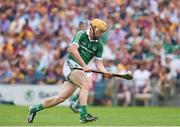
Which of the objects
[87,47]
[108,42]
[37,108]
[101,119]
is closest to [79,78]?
[87,47]

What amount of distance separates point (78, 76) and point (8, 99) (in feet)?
36.7

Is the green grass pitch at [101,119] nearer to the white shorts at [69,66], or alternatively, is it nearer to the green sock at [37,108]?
the green sock at [37,108]

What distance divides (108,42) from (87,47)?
1243cm

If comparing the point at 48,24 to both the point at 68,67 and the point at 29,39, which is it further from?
the point at 68,67

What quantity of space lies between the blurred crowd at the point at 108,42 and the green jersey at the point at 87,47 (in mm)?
10135

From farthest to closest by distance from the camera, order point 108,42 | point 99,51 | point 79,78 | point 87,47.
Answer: point 108,42
point 99,51
point 87,47
point 79,78

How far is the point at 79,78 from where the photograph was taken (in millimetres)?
14922

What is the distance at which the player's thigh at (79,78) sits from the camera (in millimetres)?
14906

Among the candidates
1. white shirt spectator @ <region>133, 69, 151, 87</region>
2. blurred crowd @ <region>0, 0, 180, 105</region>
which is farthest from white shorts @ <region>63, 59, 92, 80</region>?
white shirt spectator @ <region>133, 69, 151, 87</region>

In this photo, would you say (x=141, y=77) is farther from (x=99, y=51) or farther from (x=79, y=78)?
(x=79, y=78)

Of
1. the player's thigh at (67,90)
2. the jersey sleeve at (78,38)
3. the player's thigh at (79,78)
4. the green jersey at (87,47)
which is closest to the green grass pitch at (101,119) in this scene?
the player's thigh at (67,90)

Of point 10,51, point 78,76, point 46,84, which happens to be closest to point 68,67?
point 78,76

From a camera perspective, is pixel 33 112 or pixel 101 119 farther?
pixel 101 119

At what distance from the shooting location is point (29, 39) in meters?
28.2
